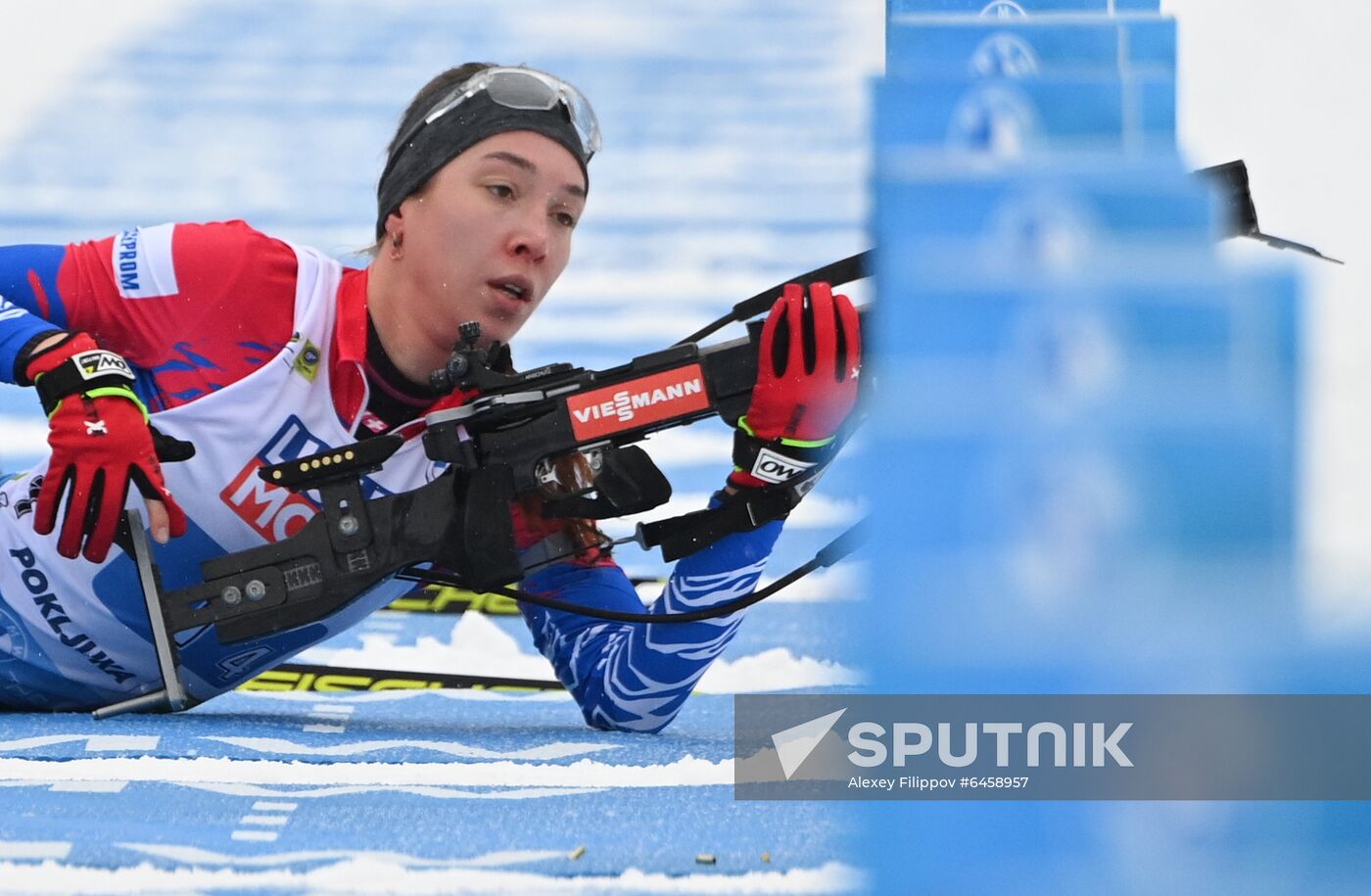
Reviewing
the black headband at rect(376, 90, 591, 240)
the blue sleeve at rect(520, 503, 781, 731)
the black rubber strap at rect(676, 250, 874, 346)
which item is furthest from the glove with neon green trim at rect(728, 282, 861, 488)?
the black headband at rect(376, 90, 591, 240)

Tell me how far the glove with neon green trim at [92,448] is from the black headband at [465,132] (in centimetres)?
35

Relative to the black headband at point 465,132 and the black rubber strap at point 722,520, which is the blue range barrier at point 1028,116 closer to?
the black rubber strap at point 722,520

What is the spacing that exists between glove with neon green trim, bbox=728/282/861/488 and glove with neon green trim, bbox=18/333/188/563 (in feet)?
1.77

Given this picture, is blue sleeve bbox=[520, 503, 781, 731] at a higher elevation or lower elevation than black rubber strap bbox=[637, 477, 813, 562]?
lower

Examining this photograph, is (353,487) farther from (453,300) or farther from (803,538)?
(803,538)

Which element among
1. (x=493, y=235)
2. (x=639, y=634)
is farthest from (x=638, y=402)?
(x=639, y=634)

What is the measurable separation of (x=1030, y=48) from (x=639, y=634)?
1068 mm

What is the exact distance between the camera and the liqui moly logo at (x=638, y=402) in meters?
1.38

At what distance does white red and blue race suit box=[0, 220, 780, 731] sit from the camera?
1580mm

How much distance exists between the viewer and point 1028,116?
64 cm

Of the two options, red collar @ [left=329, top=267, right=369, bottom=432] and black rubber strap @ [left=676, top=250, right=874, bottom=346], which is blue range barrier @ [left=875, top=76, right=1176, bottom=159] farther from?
red collar @ [left=329, top=267, right=369, bottom=432]

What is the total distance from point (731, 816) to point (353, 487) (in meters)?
0.55

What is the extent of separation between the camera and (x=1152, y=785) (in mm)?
654

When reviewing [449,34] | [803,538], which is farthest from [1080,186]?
[449,34]
